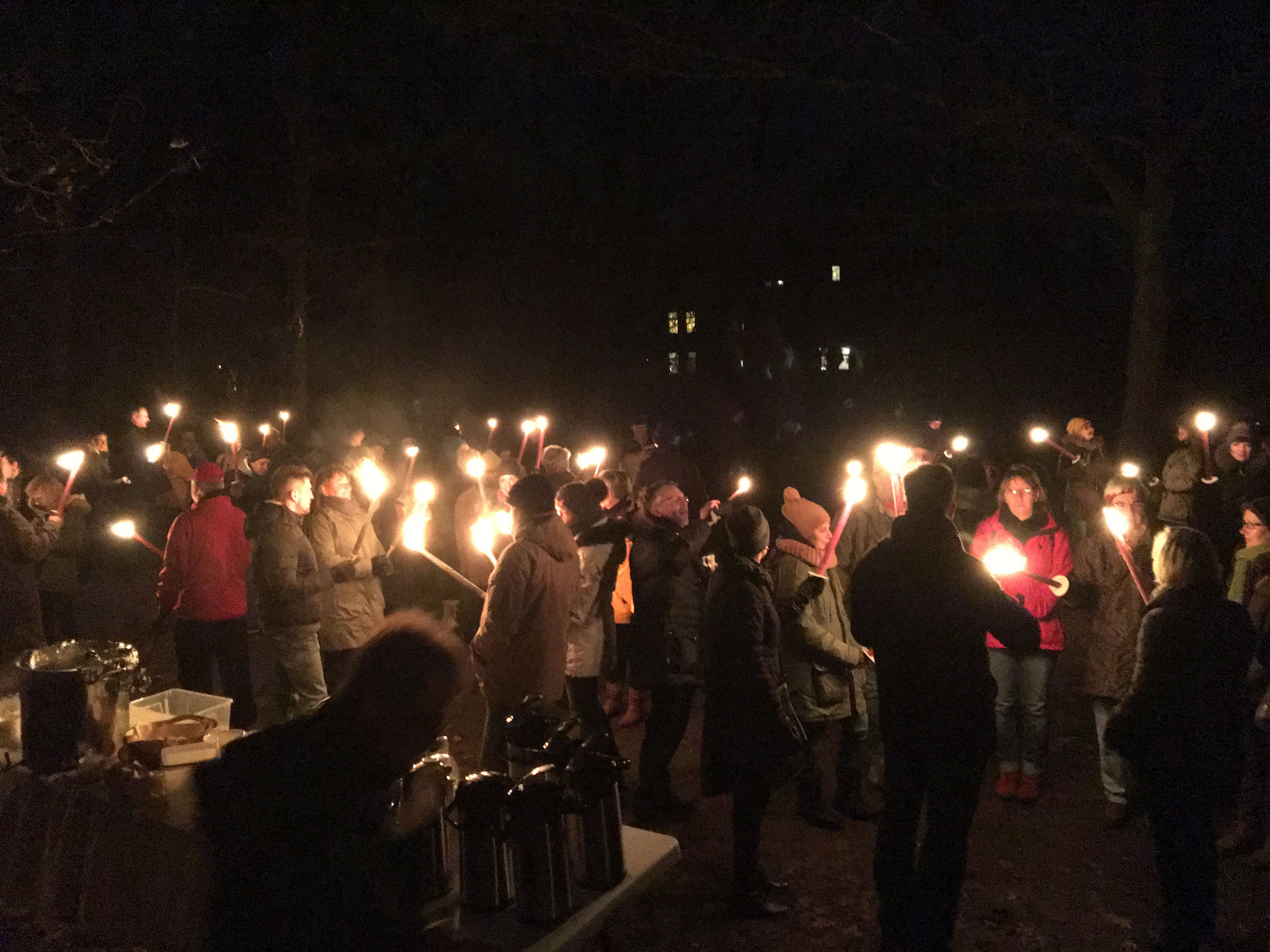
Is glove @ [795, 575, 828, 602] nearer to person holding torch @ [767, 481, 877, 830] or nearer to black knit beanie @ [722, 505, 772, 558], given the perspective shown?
person holding torch @ [767, 481, 877, 830]

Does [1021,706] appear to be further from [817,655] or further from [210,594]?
[210,594]

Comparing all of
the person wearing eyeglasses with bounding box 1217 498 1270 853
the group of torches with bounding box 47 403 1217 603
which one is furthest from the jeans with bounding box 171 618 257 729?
the person wearing eyeglasses with bounding box 1217 498 1270 853

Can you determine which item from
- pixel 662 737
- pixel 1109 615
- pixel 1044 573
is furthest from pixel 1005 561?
pixel 662 737

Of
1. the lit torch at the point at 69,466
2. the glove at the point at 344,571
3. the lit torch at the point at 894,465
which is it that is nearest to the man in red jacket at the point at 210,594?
the glove at the point at 344,571

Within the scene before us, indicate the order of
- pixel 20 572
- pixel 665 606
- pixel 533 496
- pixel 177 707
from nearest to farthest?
1. pixel 177 707
2. pixel 533 496
3. pixel 665 606
4. pixel 20 572

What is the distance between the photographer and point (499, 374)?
31562 mm

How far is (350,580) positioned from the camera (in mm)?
6254

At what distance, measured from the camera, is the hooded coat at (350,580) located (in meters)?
6.28

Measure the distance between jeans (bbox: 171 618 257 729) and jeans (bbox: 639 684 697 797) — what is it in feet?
9.61

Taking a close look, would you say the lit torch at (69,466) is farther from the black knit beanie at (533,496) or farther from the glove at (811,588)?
the glove at (811,588)

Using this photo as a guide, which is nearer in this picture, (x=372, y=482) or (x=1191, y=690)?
(x=1191, y=690)

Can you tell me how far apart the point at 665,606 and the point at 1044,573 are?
2539 mm

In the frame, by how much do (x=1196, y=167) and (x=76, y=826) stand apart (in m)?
18.4

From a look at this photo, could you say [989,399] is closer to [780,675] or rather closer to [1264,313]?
[1264,313]
